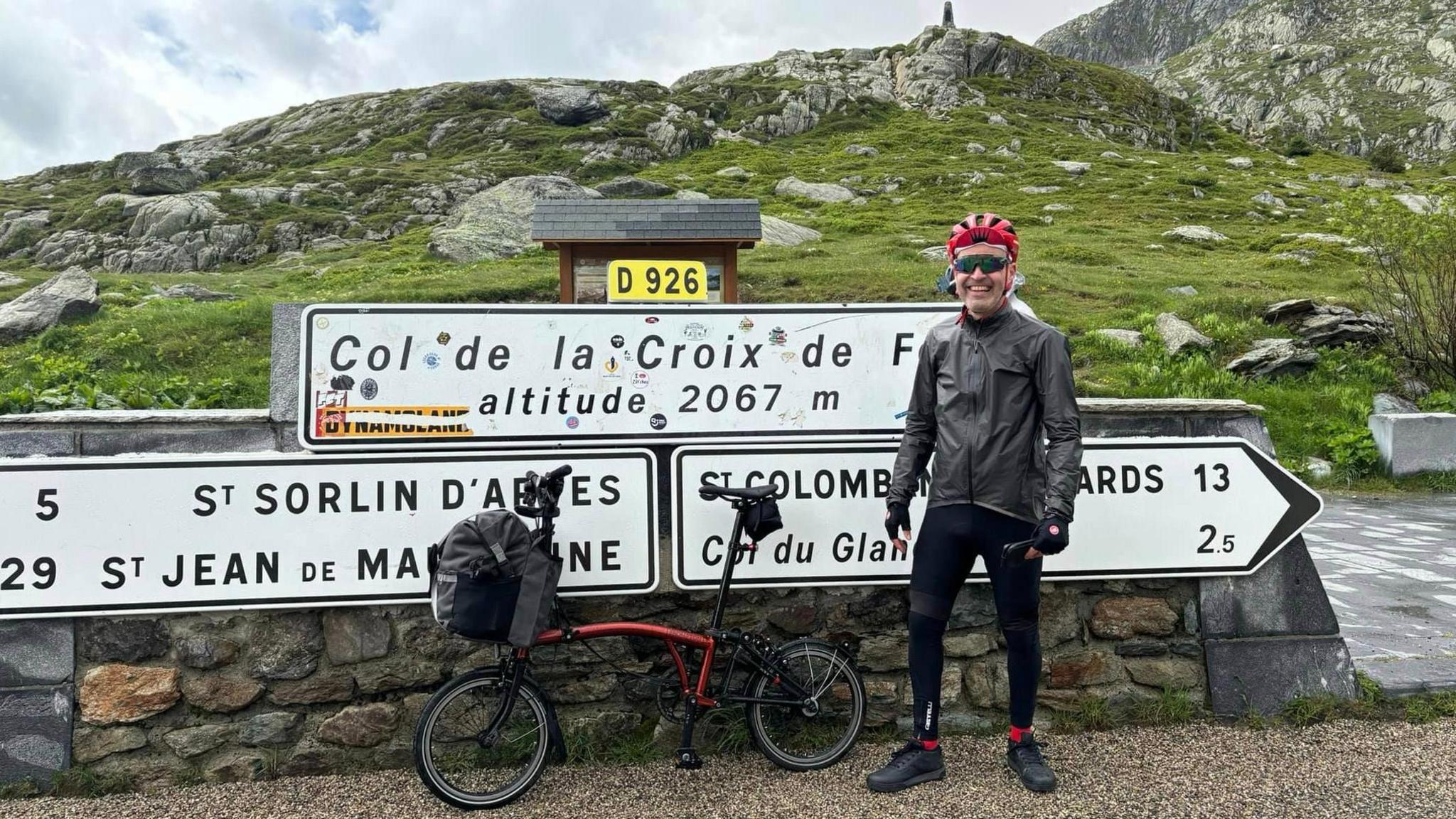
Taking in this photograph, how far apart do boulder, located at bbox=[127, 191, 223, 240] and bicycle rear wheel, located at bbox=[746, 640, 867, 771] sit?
5454cm

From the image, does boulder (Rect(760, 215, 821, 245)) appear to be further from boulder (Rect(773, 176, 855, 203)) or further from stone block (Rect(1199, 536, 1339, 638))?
stone block (Rect(1199, 536, 1339, 638))

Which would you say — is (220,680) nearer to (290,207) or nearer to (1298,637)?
(1298,637)

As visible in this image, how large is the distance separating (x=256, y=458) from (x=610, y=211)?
10.3 metres

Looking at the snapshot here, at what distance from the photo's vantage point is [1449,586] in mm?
6324

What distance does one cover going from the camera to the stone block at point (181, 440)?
367cm

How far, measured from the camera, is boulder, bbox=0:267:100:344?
15.3m

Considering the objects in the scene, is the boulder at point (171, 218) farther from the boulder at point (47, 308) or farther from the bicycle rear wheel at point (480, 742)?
the bicycle rear wheel at point (480, 742)

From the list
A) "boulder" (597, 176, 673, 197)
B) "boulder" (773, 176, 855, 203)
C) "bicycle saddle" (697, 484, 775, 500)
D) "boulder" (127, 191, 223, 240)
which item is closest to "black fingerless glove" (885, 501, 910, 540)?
"bicycle saddle" (697, 484, 775, 500)

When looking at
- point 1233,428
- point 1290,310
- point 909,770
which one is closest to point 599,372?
point 909,770

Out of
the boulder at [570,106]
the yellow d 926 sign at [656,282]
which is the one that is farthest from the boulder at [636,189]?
the yellow d 926 sign at [656,282]

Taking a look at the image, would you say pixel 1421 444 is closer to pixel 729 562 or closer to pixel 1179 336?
pixel 1179 336

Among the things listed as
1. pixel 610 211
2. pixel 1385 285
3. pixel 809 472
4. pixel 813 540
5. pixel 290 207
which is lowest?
pixel 813 540

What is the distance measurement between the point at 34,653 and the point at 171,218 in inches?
2151

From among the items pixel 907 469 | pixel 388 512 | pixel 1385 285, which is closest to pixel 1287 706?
pixel 907 469
